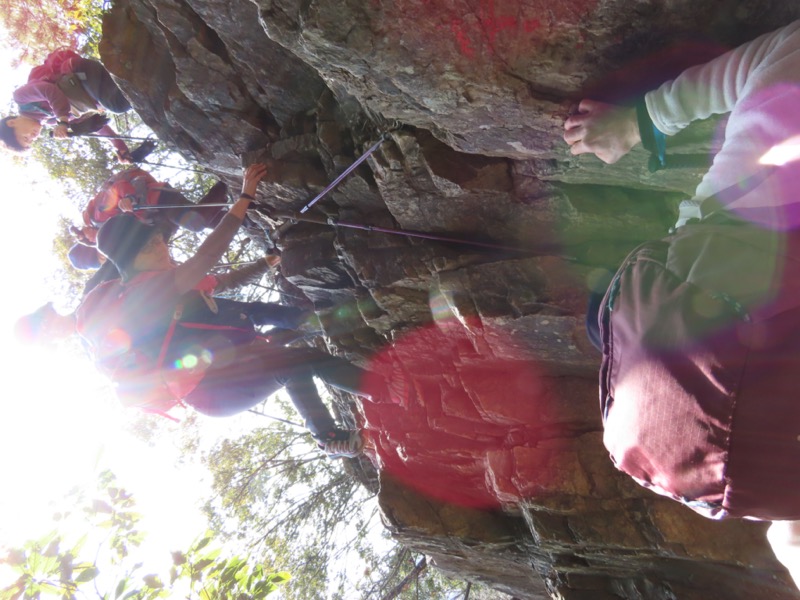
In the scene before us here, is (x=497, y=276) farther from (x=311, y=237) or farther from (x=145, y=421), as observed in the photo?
(x=145, y=421)

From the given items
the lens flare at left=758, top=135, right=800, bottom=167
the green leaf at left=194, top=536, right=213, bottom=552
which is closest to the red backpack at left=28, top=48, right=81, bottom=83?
the green leaf at left=194, top=536, right=213, bottom=552

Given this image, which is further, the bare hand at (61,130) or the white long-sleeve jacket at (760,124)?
the bare hand at (61,130)

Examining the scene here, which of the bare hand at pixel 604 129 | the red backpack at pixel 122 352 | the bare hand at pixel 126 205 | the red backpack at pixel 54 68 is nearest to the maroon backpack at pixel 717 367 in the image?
the bare hand at pixel 604 129

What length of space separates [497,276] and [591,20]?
8.23 feet

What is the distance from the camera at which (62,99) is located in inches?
247

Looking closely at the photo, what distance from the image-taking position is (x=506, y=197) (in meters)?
4.34

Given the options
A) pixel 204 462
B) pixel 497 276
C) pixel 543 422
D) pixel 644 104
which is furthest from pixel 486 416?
pixel 204 462

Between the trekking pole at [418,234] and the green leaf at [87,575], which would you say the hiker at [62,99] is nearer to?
the trekking pole at [418,234]

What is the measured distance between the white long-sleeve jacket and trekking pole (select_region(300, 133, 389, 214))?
275 centimetres

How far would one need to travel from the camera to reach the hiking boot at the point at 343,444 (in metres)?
6.12

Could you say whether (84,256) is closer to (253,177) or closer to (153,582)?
(253,177)

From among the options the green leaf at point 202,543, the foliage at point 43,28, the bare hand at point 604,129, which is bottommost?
the green leaf at point 202,543

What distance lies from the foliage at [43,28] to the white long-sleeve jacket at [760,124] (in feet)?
28.9

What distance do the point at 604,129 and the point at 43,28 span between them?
9.59 metres
